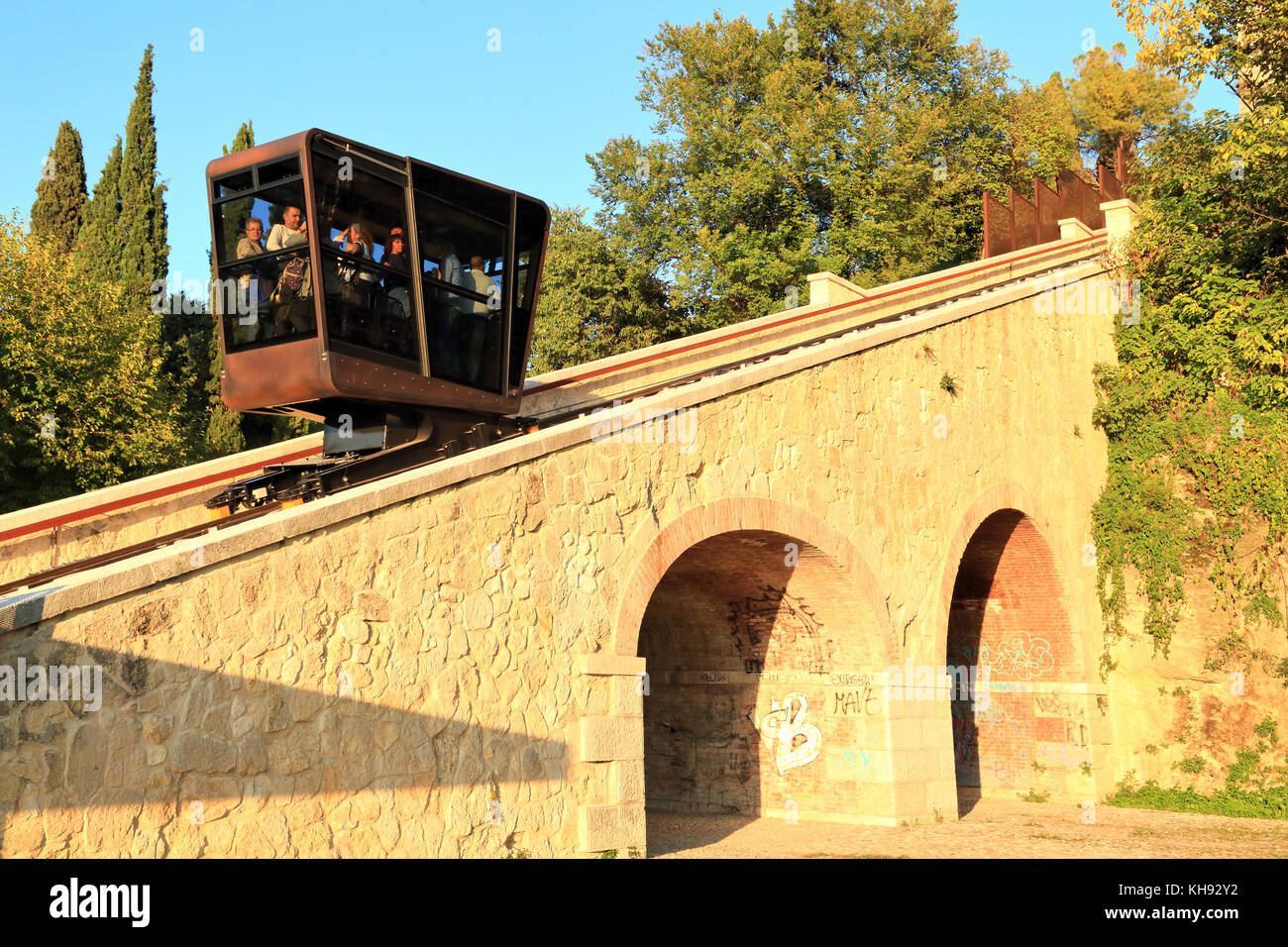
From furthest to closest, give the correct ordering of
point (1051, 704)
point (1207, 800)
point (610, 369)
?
point (1051, 704), point (1207, 800), point (610, 369)

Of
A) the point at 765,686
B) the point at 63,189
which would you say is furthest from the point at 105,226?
the point at 765,686

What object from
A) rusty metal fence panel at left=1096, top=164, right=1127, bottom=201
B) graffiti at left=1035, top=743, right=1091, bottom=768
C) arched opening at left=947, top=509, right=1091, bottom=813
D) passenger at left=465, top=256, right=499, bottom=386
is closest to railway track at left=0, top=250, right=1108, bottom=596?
passenger at left=465, top=256, right=499, bottom=386

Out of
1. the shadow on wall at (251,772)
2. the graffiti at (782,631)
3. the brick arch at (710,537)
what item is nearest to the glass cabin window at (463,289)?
the brick arch at (710,537)

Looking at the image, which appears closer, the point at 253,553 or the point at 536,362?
the point at 253,553

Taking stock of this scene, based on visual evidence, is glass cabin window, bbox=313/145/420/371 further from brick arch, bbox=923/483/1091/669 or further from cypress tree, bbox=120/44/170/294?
cypress tree, bbox=120/44/170/294

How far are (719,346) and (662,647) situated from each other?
15.8ft

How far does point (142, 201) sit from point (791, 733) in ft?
86.4

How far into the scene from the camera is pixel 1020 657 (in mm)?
17672

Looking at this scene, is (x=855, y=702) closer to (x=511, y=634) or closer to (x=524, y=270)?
(x=511, y=634)

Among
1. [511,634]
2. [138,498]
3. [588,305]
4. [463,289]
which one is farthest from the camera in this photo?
[588,305]

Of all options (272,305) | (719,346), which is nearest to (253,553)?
(272,305)

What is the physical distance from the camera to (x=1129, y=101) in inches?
1886

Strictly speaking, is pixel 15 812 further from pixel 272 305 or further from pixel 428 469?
pixel 272 305

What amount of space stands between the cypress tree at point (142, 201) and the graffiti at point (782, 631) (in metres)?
23.7
